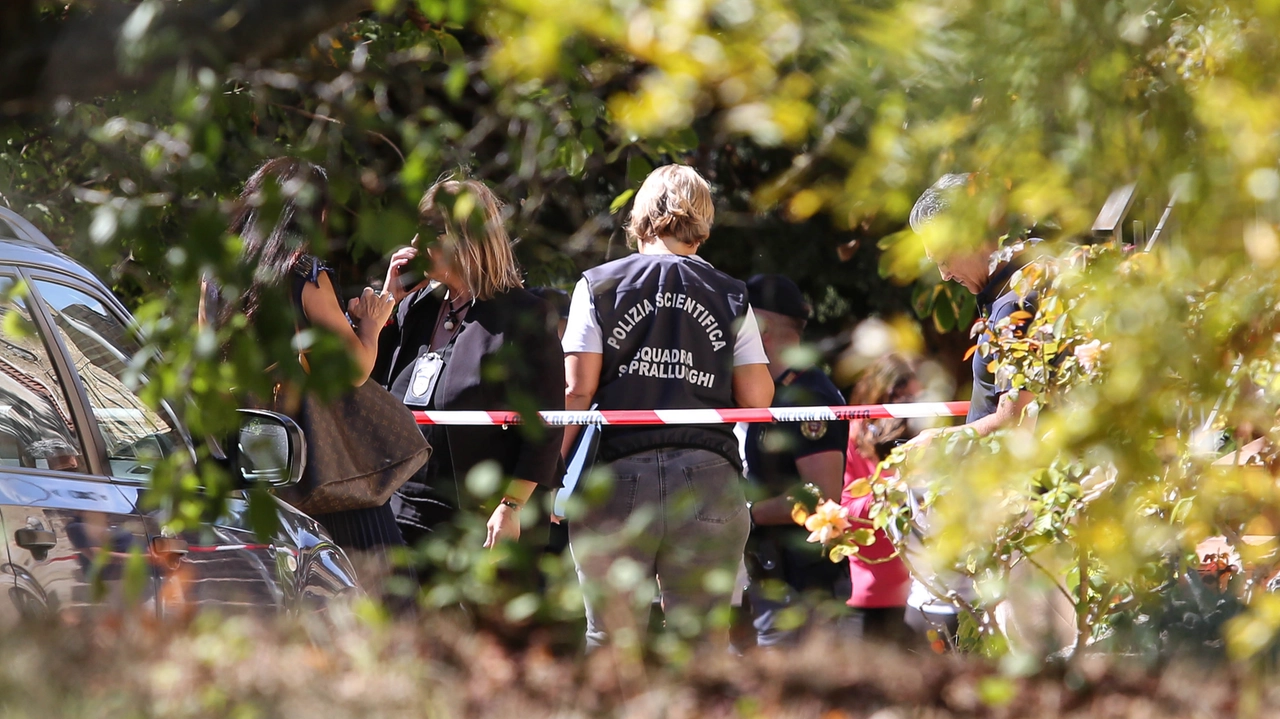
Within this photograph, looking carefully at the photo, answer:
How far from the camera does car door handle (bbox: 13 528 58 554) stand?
96.8 inches

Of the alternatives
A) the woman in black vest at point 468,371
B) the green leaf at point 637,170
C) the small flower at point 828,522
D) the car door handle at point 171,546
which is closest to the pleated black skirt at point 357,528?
the woman in black vest at point 468,371

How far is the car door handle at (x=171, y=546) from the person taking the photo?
110 inches

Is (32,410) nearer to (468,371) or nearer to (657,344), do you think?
(468,371)

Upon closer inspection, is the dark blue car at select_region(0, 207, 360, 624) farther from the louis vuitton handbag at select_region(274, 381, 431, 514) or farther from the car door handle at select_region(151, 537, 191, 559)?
the louis vuitton handbag at select_region(274, 381, 431, 514)

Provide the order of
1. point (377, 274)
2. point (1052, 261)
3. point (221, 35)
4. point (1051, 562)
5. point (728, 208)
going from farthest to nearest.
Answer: point (728, 208)
point (377, 274)
point (1051, 562)
point (1052, 261)
point (221, 35)

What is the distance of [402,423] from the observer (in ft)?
12.8

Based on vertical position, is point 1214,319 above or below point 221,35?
below

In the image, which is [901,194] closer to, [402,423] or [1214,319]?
[1214,319]

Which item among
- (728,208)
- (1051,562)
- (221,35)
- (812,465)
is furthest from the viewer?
(728,208)

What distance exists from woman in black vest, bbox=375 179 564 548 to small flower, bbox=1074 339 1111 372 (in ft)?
4.86

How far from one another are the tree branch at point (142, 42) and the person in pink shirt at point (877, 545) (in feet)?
11.8

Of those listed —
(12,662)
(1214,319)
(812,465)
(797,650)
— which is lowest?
(812,465)

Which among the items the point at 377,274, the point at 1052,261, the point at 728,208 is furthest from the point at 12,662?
the point at 728,208

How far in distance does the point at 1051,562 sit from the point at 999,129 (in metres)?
2.09
